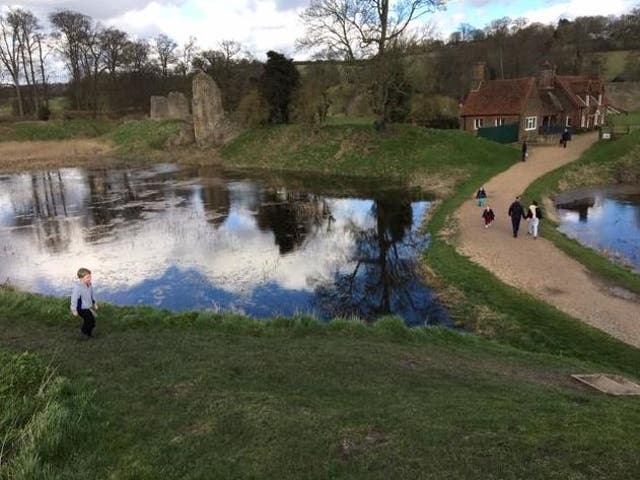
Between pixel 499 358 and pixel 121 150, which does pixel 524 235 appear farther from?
pixel 121 150

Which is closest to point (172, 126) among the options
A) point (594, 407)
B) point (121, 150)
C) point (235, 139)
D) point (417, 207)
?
point (121, 150)

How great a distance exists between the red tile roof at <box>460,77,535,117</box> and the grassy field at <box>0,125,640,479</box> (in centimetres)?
3528

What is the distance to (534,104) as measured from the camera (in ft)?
161

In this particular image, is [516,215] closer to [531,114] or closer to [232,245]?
[232,245]

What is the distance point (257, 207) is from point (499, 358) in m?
19.9

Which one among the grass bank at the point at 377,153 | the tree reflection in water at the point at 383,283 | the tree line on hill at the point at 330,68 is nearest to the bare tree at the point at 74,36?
the tree line on hill at the point at 330,68

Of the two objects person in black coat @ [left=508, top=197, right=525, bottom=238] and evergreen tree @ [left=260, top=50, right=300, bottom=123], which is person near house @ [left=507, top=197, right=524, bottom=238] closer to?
person in black coat @ [left=508, top=197, right=525, bottom=238]

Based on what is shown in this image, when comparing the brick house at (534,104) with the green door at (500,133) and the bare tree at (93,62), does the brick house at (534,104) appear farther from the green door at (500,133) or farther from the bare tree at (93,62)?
the bare tree at (93,62)

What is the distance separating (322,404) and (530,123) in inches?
1815

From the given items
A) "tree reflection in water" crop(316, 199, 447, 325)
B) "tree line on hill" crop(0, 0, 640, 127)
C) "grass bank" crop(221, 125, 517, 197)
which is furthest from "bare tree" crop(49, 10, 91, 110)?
"tree reflection in water" crop(316, 199, 447, 325)

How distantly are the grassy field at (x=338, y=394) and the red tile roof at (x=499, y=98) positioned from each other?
35284 millimetres

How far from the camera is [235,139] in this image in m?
51.0

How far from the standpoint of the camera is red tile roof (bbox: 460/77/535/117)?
48281mm

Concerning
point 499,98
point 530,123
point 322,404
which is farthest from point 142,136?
point 322,404
